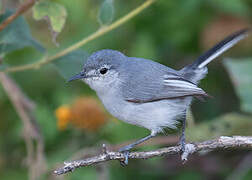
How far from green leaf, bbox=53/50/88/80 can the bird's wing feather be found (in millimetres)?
333

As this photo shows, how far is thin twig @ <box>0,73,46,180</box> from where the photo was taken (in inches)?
115

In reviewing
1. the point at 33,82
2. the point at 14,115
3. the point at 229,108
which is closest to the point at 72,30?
the point at 33,82

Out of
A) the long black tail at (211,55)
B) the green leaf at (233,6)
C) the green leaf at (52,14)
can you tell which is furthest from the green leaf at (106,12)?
the green leaf at (233,6)

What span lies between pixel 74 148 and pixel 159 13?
1.44 meters

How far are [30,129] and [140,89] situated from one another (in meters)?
0.77

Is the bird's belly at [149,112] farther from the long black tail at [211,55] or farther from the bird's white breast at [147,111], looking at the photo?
the long black tail at [211,55]

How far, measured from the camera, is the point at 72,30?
404cm

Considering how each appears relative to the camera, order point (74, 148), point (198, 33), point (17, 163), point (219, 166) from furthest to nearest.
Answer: point (198, 33)
point (219, 166)
point (17, 163)
point (74, 148)

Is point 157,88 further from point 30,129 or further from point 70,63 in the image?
point 30,129

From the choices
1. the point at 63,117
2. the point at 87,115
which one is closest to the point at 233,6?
the point at 87,115

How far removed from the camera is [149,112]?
267 cm

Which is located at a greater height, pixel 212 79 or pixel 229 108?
pixel 212 79

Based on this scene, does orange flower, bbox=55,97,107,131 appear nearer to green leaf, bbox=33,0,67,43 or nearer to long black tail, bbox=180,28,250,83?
long black tail, bbox=180,28,250,83

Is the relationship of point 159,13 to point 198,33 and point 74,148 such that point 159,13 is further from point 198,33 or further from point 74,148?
point 74,148
